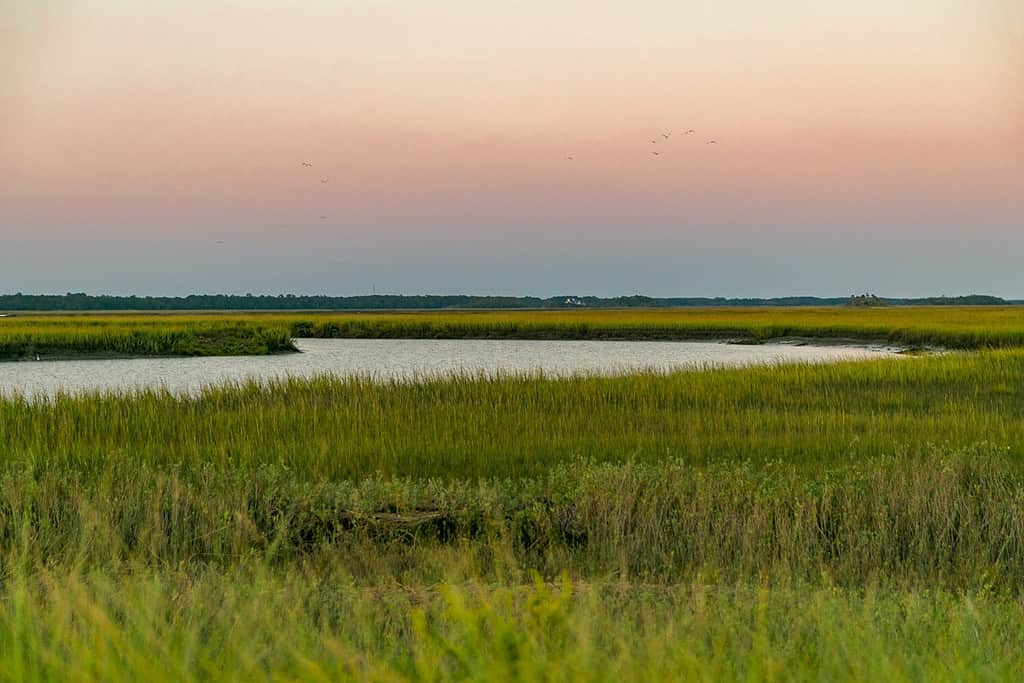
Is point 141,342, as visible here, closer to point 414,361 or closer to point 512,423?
point 414,361

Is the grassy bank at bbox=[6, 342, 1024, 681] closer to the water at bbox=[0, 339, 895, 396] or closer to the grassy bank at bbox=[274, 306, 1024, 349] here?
the water at bbox=[0, 339, 895, 396]

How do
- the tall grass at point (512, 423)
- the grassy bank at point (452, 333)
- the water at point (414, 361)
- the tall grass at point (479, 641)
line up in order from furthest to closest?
the grassy bank at point (452, 333) < the water at point (414, 361) < the tall grass at point (512, 423) < the tall grass at point (479, 641)

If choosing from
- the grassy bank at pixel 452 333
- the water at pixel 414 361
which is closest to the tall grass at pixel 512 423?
the water at pixel 414 361

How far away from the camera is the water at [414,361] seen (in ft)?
111

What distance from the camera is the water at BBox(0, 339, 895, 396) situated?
111 feet

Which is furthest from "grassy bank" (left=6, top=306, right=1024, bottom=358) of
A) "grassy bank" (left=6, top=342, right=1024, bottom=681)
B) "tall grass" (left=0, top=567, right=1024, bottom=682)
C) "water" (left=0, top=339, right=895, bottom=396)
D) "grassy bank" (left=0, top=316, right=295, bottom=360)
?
"tall grass" (left=0, top=567, right=1024, bottom=682)

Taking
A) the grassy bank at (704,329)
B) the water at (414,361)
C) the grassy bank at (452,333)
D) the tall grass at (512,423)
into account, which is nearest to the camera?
the tall grass at (512,423)

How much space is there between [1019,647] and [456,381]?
17526 millimetres

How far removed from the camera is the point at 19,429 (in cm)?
1547

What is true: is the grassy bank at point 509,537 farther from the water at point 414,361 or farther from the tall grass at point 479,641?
the water at point 414,361

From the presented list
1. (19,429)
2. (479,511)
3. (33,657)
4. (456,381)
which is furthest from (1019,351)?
(33,657)

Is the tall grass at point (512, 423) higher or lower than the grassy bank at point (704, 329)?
lower

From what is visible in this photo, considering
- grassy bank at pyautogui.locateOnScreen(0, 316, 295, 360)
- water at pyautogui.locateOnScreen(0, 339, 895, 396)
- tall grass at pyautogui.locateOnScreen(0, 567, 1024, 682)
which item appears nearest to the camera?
tall grass at pyautogui.locateOnScreen(0, 567, 1024, 682)

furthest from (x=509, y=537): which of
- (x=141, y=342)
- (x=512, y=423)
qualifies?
(x=141, y=342)
